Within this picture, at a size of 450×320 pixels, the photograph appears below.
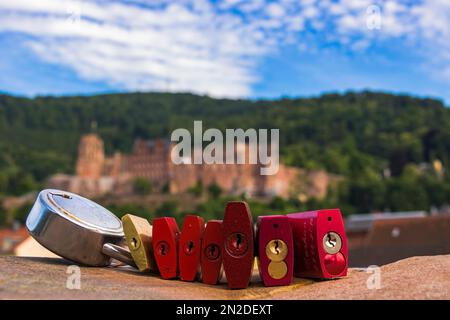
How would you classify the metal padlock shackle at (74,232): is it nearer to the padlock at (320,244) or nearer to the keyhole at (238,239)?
the keyhole at (238,239)

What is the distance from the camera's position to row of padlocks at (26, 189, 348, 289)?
8648 mm

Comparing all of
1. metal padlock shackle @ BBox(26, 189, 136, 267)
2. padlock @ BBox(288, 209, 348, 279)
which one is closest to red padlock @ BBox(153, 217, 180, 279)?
metal padlock shackle @ BBox(26, 189, 136, 267)

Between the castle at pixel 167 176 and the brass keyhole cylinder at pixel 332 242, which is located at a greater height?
the brass keyhole cylinder at pixel 332 242

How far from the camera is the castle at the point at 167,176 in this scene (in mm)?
112375

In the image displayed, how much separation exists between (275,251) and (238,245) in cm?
39

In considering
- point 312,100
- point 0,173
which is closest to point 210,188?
point 0,173

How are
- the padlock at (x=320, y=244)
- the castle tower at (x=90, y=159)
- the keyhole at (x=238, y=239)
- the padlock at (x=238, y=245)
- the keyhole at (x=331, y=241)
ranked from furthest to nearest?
the castle tower at (x=90, y=159), the keyhole at (x=331, y=241), the padlock at (x=320, y=244), the keyhole at (x=238, y=239), the padlock at (x=238, y=245)

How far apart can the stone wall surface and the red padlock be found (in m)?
0.17

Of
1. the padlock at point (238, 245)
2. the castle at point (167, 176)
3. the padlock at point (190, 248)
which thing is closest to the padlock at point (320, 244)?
the padlock at point (238, 245)

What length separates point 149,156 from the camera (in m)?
129

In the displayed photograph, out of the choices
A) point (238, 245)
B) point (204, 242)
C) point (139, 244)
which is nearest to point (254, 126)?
point (139, 244)

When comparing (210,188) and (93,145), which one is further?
(93,145)
